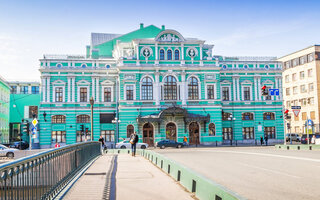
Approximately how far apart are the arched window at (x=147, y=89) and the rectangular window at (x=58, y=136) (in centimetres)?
1210

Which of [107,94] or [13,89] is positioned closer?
[107,94]

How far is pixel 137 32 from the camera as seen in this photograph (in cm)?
6316

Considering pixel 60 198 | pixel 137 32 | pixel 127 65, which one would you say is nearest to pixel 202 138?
pixel 127 65

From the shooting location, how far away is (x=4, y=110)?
2859 inches

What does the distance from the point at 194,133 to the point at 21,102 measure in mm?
44319

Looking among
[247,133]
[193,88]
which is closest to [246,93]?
[247,133]

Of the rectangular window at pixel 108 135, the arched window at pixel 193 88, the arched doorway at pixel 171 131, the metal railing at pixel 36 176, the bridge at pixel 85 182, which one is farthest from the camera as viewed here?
the arched window at pixel 193 88

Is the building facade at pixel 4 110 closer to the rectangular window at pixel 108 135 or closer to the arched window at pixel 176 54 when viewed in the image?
the rectangular window at pixel 108 135

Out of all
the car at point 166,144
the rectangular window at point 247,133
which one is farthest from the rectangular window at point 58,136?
the rectangular window at point 247,133

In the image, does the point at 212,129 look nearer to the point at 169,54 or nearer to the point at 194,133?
the point at 194,133

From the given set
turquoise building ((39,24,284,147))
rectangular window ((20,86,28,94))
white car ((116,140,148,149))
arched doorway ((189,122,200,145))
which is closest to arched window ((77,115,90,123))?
turquoise building ((39,24,284,147))

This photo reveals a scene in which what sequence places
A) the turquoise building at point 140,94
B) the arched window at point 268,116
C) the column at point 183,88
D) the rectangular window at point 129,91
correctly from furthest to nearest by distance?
the arched window at point 268,116 < the column at point 183,88 < the rectangular window at point 129,91 < the turquoise building at point 140,94

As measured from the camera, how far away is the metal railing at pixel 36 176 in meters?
5.23

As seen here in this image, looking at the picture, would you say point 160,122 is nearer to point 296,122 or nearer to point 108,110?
point 108,110
